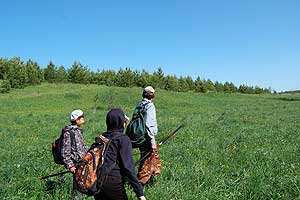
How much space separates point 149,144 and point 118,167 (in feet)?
9.77

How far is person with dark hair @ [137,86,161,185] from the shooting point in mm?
6738

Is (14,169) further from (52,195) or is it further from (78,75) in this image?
(78,75)

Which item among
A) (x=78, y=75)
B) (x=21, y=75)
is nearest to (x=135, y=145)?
(x=21, y=75)

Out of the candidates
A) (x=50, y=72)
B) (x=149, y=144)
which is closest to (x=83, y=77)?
(x=50, y=72)

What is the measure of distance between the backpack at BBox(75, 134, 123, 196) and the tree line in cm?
5491

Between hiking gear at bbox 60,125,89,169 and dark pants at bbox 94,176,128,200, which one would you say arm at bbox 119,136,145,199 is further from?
hiking gear at bbox 60,125,89,169

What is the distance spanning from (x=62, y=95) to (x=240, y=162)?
124ft

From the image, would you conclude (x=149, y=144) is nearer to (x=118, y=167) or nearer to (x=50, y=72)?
(x=118, y=167)

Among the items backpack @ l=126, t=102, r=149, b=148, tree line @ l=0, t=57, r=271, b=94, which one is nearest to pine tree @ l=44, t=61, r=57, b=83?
tree line @ l=0, t=57, r=271, b=94

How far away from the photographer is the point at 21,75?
55969 millimetres

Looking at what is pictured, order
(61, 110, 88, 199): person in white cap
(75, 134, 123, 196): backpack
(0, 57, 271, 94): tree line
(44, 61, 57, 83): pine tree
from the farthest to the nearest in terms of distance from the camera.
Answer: (44, 61, 57, 83): pine tree < (0, 57, 271, 94): tree line < (61, 110, 88, 199): person in white cap < (75, 134, 123, 196): backpack

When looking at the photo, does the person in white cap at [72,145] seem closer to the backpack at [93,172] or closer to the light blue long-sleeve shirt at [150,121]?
the light blue long-sleeve shirt at [150,121]

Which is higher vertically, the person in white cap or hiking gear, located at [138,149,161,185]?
the person in white cap

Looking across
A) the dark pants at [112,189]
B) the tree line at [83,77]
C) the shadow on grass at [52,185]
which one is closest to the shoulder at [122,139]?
the dark pants at [112,189]
